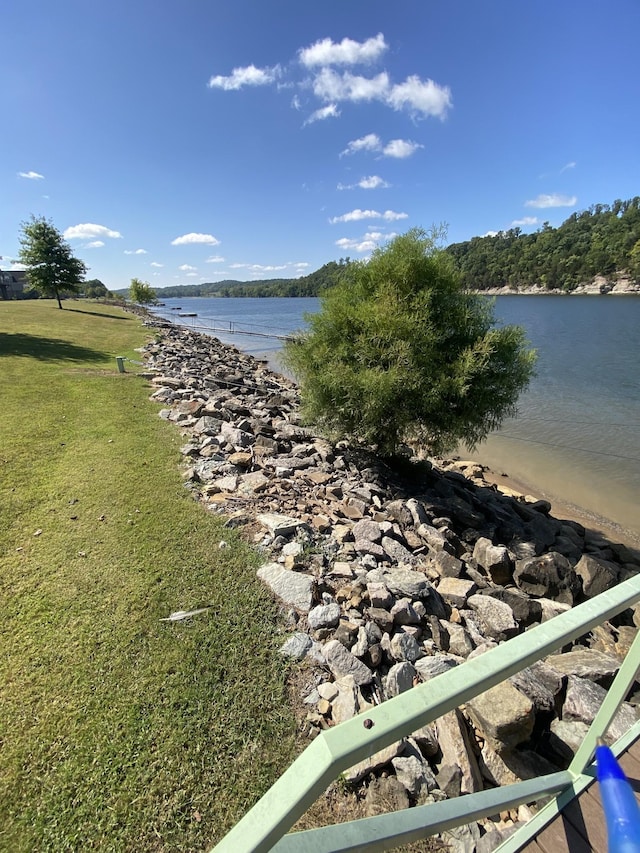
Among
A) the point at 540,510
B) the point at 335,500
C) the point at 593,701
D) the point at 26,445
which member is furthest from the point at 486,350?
the point at 26,445

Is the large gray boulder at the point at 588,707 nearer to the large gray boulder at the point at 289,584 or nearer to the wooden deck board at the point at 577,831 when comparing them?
the wooden deck board at the point at 577,831

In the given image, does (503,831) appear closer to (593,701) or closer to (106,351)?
(593,701)

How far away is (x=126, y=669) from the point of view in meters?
3.35

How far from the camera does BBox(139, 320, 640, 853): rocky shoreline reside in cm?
288

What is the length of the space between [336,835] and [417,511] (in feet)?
17.7

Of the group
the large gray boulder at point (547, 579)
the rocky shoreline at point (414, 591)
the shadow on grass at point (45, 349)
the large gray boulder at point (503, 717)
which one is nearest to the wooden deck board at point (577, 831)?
the rocky shoreline at point (414, 591)

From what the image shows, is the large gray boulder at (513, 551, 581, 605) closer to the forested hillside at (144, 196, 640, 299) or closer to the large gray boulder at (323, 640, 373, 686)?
the large gray boulder at (323, 640, 373, 686)

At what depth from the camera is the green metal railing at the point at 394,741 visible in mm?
899

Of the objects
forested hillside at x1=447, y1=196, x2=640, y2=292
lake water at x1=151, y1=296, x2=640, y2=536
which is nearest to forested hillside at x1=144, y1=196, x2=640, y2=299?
forested hillside at x1=447, y1=196, x2=640, y2=292

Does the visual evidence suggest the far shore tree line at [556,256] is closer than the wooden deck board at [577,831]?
No

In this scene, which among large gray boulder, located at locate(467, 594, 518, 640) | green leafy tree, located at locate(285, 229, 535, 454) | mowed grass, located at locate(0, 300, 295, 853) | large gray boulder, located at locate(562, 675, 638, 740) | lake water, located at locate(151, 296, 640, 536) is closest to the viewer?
mowed grass, located at locate(0, 300, 295, 853)

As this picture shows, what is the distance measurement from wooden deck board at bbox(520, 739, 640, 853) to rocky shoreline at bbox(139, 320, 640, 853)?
77 cm

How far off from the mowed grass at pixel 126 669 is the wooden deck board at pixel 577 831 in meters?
1.65

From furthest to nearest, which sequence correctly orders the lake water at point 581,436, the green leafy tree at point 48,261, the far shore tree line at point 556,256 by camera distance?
the far shore tree line at point 556,256 → the green leafy tree at point 48,261 → the lake water at point 581,436
